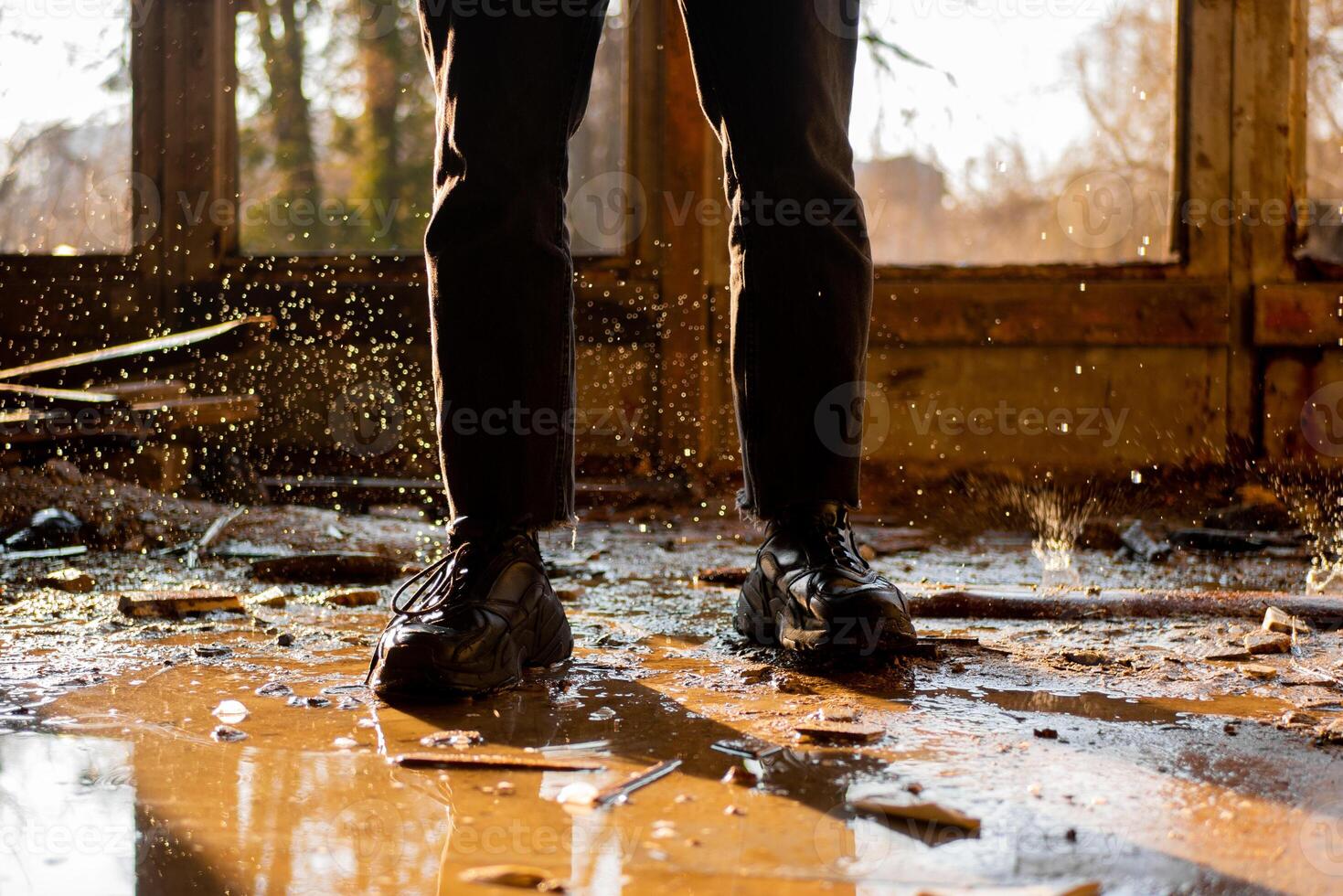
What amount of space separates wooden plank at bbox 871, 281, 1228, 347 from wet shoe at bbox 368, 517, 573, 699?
3172mm

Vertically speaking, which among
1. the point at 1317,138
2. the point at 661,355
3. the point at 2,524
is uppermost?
the point at 1317,138

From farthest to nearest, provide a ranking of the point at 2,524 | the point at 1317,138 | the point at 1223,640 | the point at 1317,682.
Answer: the point at 1317,138
the point at 2,524
the point at 1223,640
the point at 1317,682

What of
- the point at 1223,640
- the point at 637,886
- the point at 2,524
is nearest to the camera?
the point at 637,886

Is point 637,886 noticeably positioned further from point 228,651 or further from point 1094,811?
point 228,651

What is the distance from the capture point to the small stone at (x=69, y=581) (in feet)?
7.48

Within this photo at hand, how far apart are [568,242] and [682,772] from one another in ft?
2.58

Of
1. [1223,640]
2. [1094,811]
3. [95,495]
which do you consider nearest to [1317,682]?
[1223,640]

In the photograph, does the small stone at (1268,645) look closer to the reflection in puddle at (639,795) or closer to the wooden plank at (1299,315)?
the reflection in puddle at (639,795)

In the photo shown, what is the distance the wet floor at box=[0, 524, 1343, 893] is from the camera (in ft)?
2.72

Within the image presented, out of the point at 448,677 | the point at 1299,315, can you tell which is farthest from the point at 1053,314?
the point at 448,677

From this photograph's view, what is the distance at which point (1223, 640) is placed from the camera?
1702mm

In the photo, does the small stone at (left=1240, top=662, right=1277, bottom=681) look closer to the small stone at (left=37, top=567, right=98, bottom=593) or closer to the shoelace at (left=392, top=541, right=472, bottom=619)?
the shoelace at (left=392, top=541, right=472, bottom=619)

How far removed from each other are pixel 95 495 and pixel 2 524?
25 centimetres

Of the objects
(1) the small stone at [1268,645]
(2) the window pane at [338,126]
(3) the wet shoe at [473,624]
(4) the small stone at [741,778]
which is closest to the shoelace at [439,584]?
(3) the wet shoe at [473,624]
